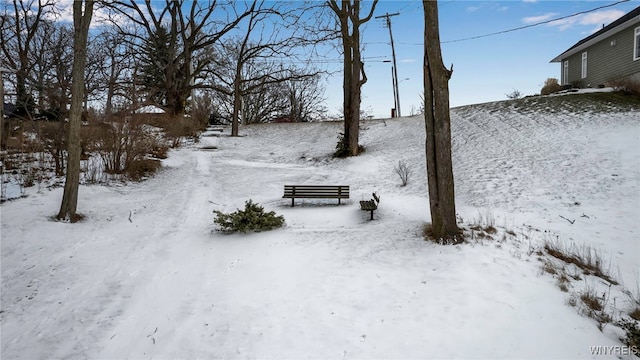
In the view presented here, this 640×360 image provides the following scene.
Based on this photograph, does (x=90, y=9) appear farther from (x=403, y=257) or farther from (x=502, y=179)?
(x=502, y=179)

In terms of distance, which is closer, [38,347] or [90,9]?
[38,347]

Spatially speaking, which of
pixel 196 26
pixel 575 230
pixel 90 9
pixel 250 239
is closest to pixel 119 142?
pixel 90 9

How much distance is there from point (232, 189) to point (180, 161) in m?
5.11

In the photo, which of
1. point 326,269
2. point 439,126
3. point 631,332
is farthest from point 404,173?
point 631,332

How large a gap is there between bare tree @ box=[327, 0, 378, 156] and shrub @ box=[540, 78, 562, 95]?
16799 millimetres

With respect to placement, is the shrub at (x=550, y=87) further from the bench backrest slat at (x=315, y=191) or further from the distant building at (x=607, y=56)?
the bench backrest slat at (x=315, y=191)

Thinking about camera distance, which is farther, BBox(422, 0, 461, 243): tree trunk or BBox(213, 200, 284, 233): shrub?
BBox(213, 200, 284, 233): shrub

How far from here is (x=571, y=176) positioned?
9.39m

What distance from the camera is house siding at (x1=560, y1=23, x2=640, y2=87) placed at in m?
18.3

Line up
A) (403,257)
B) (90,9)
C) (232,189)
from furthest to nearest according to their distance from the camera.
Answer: (232,189), (90,9), (403,257)

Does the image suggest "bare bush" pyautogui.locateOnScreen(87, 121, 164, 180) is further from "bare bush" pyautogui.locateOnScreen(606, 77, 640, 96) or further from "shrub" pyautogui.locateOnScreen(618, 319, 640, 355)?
"bare bush" pyautogui.locateOnScreen(606, 77, 640, 96)

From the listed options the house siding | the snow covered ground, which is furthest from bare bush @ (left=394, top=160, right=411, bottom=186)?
the house siding

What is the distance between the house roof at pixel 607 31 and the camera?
1800 cm

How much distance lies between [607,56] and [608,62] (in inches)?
16.3
